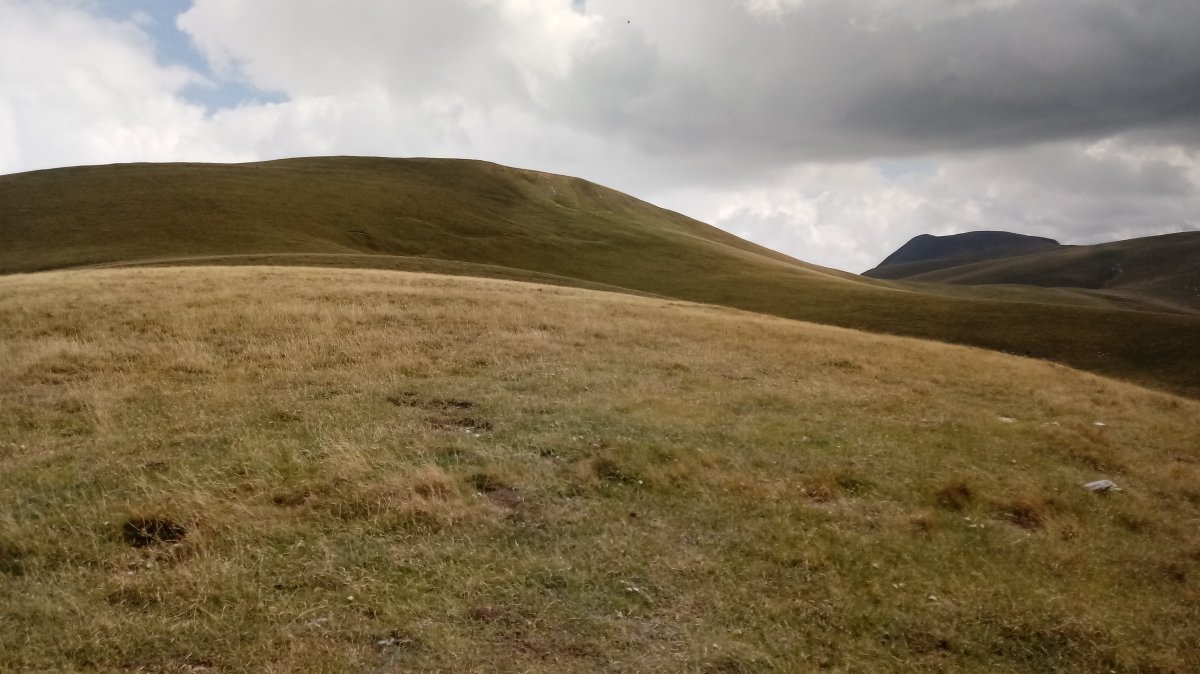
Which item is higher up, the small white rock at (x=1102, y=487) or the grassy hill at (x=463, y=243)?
the grassy hill at (x=463, y=243)

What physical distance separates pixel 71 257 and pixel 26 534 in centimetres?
6693

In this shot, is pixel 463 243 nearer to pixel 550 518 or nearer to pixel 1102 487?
pixel 1102 487

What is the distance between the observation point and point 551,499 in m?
10.5

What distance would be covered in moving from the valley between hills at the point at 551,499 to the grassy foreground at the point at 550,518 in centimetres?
5

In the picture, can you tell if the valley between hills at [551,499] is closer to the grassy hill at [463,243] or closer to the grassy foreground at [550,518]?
the grassy foreground at [550,518]

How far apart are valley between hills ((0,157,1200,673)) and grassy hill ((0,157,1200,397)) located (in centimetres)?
2756

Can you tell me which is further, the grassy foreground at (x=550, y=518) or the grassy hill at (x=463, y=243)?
the grassy hill at (x=463, y=243)

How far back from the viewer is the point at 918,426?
54.0ft

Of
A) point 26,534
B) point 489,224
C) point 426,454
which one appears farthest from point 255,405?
point 489,224

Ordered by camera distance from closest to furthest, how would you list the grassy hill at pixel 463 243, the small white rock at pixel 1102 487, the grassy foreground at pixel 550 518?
the grassy foreground at pixel 550 518
the small white rock at pixel 1102 487
the grassy hill at pixel 463 243

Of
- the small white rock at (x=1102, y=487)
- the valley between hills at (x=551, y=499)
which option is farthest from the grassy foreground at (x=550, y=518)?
the small white rock at (x=1102, y=487)

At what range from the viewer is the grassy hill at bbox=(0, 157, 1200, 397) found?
50875mm

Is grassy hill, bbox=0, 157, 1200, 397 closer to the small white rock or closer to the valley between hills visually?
the valley between hills

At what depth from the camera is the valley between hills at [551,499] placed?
7.33 meters
